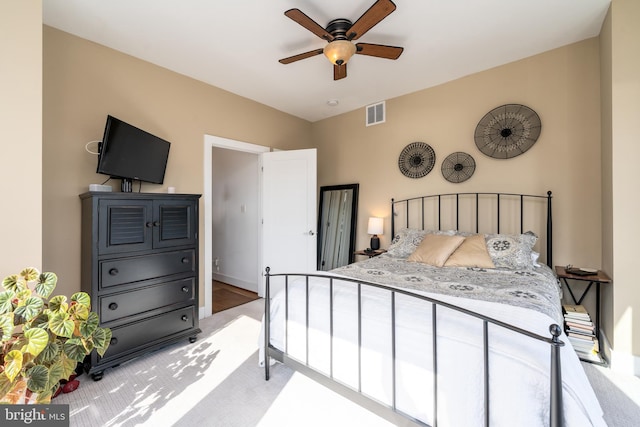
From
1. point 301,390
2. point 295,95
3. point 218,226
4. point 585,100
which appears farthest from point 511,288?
point 218,226

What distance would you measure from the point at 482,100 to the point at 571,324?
2333 millimetres

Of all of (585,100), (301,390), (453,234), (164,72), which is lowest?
(301,390)

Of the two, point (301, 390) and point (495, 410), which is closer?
point (495, 410)

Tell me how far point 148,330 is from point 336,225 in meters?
2.74

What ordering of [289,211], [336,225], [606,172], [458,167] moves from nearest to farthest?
[606,172]
[458,167]
[289,211]
[336,225]

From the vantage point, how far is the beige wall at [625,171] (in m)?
2.04

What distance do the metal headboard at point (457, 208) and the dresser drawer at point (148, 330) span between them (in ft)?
8.58

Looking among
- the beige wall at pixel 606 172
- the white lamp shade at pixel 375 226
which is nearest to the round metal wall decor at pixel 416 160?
the white lamp shade at pixel 375 226

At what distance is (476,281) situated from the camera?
6.74 feet

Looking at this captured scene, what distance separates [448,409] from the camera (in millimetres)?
1187

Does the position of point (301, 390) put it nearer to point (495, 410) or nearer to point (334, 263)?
point (495, 410)

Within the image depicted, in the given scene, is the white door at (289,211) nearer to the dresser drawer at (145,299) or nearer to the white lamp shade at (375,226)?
the white lamp shade at (375,226)

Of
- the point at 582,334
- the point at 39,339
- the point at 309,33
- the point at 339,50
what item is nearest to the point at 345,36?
the point at 339,50

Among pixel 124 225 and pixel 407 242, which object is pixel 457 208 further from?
pixel 124 225
